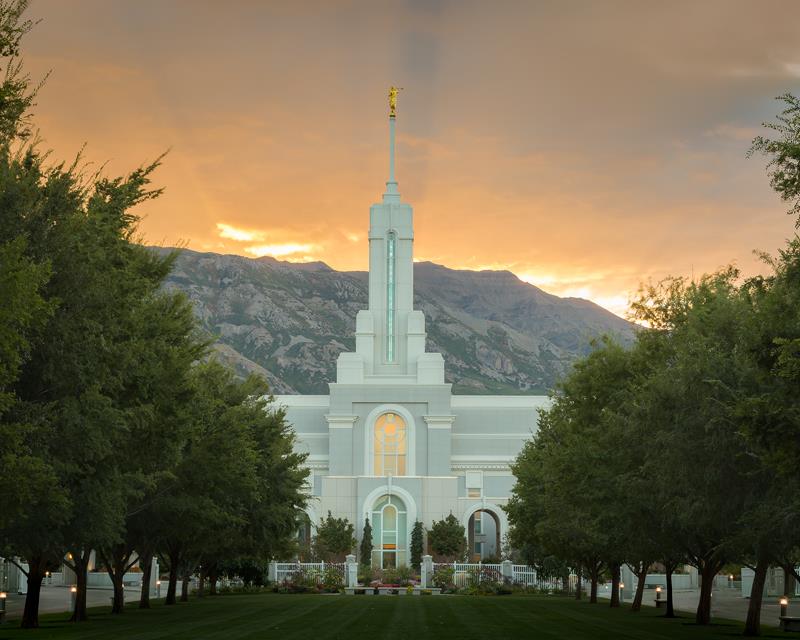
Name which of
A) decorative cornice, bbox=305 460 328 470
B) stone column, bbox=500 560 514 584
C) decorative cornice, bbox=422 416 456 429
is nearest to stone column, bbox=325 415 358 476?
decorative cornice, bbox=305 460 328 470

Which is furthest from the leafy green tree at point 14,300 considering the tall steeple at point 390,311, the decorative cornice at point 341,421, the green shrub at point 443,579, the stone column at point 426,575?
the tall steeple at point 390,311

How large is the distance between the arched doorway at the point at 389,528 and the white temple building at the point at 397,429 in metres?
0.08

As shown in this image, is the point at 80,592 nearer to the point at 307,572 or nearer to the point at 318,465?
the point at 307,572

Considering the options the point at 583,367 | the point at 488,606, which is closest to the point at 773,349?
the point at 583,367

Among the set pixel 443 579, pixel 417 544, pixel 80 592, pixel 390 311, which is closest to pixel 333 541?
pixel 417 544

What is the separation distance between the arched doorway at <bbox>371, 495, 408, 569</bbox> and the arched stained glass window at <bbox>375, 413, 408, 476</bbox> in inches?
161

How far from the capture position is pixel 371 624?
35781 mm

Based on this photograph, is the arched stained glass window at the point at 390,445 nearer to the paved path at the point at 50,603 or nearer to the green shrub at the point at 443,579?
the green shrub at the point at 443,579

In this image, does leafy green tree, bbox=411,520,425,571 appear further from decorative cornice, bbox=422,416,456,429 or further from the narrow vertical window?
the narrow vertical window

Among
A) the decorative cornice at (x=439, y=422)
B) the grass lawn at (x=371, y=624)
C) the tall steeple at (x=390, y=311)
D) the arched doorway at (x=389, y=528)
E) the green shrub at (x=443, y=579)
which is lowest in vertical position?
the grass lawn at (x=371, y=624)

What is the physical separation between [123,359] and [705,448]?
1347 centimetres

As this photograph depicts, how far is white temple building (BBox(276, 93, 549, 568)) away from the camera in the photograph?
340ft

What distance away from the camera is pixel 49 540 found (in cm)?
2753

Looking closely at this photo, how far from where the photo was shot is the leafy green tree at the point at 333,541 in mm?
96500
